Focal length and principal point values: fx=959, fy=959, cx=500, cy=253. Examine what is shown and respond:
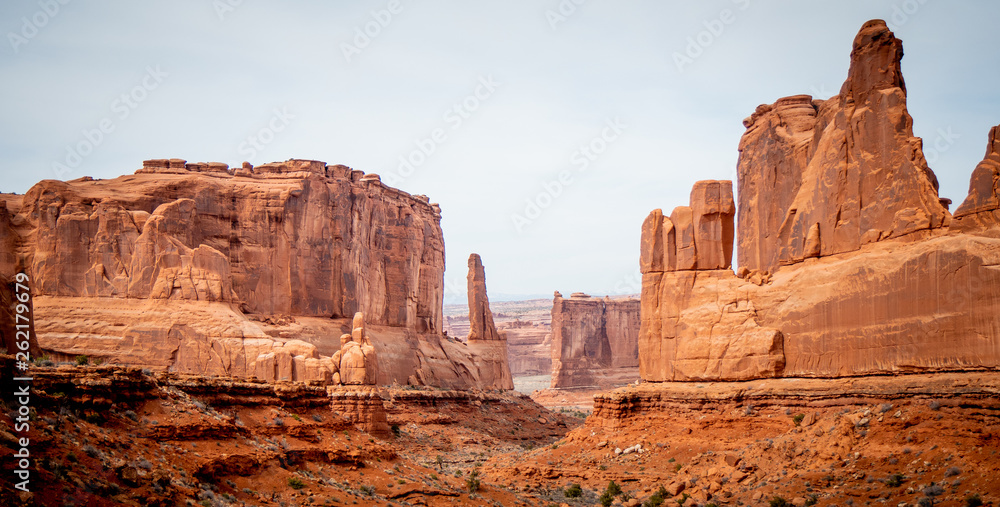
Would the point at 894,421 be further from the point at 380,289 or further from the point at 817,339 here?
the point at 380,289

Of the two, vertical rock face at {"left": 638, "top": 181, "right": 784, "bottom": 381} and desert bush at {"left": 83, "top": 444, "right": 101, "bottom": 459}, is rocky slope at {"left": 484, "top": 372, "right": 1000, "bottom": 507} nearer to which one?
vertical rock face at {"left": 638, "top": 181, "right": 784, "bottom": 381}

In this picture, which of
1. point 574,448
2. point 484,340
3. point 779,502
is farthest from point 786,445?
point 484,340

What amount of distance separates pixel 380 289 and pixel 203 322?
69.3 ft

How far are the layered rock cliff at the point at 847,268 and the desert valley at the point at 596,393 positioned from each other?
9cm

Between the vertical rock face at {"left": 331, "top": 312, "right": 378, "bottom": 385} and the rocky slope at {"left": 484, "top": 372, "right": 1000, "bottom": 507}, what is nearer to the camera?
the rocky slope at {"left": 484, "top": 372, "right": 1000, "bottom": 507}

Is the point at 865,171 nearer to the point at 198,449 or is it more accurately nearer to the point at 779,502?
the point at 779,502

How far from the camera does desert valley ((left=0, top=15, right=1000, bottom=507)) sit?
22.4 m

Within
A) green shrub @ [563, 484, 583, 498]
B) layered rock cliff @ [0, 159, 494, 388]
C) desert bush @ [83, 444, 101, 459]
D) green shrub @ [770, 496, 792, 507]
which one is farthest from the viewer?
layered rock cliff @ [0, 159, 494, 388]

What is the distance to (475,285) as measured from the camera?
81.9 meters

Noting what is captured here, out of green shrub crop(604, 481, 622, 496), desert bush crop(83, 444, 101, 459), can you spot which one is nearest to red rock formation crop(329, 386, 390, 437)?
green shrub crop(604, 481, 622, 496)

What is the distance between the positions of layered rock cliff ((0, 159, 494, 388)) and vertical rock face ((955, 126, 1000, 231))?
91.6 feet

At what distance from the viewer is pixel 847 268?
31969 mm

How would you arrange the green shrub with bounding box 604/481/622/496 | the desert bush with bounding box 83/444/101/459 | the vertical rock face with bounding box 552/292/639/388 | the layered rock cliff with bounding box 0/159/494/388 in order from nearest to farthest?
1. the desert bush with bounding box 83/444/101/459
2. the green shrub with bounding box 604/481/622/496
3. the layered rock cliff with bounding box 0/159/494/388
4. the vertical rock face with bounding box 552/292/639/388

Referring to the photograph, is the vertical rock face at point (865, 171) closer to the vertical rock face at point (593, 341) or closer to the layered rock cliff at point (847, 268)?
the layered rock cliff at point (847, 268)
